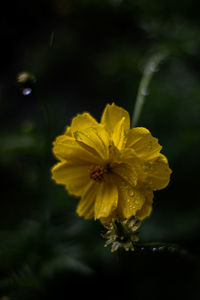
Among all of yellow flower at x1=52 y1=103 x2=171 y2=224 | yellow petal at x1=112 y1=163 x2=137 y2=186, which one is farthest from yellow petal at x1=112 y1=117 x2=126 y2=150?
yellow petal at x1=112 y1=163 x2=137 y2=186

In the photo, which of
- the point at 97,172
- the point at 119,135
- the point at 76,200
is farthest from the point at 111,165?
the point at 76,200

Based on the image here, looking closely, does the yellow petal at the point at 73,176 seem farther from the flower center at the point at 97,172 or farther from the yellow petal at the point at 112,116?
the yellow petal at the point at 112,116

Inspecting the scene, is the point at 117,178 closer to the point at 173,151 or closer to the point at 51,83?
the point at 173,151

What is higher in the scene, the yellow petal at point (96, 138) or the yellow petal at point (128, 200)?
the yellow petal at point (96, 138)

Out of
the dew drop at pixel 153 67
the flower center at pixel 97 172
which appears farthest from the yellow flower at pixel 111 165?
the dew drop at pixel 153 67

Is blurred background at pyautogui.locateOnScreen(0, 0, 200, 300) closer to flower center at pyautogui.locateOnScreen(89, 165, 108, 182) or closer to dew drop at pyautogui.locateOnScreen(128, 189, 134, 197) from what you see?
dew drop at pyautogui.locateOnScreen(128, 189, 134, 197)

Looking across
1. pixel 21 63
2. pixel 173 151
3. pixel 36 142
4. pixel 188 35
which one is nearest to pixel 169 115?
pixel 173 151
